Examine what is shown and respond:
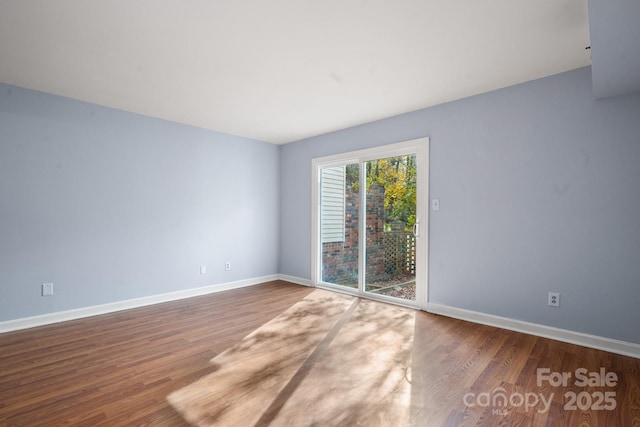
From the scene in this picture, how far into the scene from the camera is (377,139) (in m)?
4.32

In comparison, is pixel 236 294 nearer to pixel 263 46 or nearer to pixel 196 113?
pixel 196 113

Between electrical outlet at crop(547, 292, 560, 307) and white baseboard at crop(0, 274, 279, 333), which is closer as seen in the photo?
electrical outlet at crop(547, 292, 560, 307)

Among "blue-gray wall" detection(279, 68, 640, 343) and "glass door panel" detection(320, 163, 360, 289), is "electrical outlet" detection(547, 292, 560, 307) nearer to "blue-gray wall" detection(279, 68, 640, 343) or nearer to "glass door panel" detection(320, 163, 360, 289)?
"blue-gray wall" detection(279, 68, 640, 343)

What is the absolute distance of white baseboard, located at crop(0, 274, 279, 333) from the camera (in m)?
3.22

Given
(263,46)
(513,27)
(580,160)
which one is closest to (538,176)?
(580,160)

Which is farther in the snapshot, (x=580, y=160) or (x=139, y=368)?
(x=580, y=160)

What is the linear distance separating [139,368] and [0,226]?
2.24 m

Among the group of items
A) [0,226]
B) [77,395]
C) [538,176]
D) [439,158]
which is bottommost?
[77,395]

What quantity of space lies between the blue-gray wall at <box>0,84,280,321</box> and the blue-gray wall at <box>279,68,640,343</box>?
9.89ft

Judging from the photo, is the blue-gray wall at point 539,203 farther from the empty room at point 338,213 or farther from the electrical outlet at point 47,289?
the electrical outlet at point 47,289

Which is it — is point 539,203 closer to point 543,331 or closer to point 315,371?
point 543,331

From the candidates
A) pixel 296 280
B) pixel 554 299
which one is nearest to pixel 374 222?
pixel 296 280

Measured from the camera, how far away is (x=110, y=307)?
149 inches

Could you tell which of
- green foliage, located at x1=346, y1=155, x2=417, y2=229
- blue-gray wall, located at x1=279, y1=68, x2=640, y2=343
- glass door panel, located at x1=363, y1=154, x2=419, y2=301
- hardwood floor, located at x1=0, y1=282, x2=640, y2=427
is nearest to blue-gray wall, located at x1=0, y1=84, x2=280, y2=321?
hardwood floor, located at x1=0, y1=282, x2=640, y2=427
